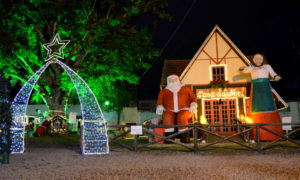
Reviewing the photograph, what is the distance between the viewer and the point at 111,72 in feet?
62.9

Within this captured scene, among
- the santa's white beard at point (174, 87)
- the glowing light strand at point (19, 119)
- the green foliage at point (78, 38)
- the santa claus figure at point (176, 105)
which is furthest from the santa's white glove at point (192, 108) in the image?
the green foliage at point (78, 38)

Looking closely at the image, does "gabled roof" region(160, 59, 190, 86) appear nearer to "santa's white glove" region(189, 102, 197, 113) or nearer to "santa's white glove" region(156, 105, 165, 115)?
"santa's white glove" region(156, 105, 165, 115)

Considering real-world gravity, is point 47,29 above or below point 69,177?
above

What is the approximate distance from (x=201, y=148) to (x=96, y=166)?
4048 millimetres

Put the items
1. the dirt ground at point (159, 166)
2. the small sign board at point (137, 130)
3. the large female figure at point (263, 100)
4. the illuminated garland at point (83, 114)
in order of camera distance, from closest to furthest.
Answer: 1. the dirt ground at point (159, 166)
2. the illuminated garland at point (83, 114)
3. the small sign board at point (137, 130)
4. the large female figure at point (263, 100)

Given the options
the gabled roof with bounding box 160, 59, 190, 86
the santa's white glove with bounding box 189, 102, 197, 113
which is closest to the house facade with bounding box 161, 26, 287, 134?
the gabled roof with bounding box 160, 59, 190, 86

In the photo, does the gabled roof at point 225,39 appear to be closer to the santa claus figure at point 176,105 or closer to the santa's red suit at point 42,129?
the santa claus figure at point 176,105

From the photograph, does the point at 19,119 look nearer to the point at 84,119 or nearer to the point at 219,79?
the point at 84,119

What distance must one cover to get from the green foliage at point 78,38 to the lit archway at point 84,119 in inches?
282

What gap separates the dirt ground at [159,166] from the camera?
20.2ft

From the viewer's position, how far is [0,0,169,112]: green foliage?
1703 centimetres

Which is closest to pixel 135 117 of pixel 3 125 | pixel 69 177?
pixel 3 125

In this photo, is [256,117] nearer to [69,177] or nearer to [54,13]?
[69,177]

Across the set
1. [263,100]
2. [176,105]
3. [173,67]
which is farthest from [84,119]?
[173,67]
